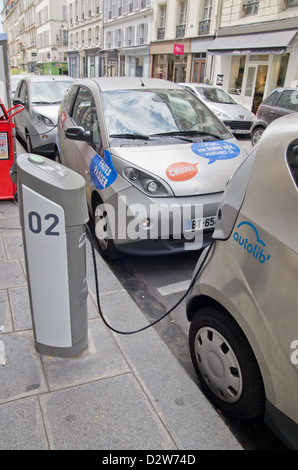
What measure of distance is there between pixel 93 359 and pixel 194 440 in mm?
854

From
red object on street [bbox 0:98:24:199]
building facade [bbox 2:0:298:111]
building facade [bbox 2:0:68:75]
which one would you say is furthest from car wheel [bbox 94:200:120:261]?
building facade [bbox 2:0:68:75]

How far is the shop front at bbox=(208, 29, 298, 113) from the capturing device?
17.0m

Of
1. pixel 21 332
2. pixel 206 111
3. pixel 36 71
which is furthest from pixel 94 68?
pixel 21 332

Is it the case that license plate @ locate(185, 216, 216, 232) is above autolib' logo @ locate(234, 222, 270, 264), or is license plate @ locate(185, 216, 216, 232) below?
below

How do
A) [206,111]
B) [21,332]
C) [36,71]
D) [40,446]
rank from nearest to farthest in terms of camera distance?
1. [40,446]
2. [21,332]
3. [206,111]
4. [36,71]

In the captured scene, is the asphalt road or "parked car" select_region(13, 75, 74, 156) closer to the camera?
the asphalt road

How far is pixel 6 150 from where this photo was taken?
17.0ft

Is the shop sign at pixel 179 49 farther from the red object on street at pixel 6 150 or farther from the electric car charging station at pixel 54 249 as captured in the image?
the electric car charging station at pixel 54 249

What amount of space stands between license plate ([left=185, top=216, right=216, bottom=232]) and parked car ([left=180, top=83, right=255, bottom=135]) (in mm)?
9456

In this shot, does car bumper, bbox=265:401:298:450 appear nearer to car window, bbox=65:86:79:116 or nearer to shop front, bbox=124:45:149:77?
car window, bbox=65:86:79:116

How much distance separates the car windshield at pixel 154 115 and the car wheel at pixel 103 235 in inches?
34.0

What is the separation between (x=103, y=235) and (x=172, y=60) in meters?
27.7

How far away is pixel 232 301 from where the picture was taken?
1.91 meters

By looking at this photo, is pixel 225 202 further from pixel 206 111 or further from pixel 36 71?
pixel 36 71
